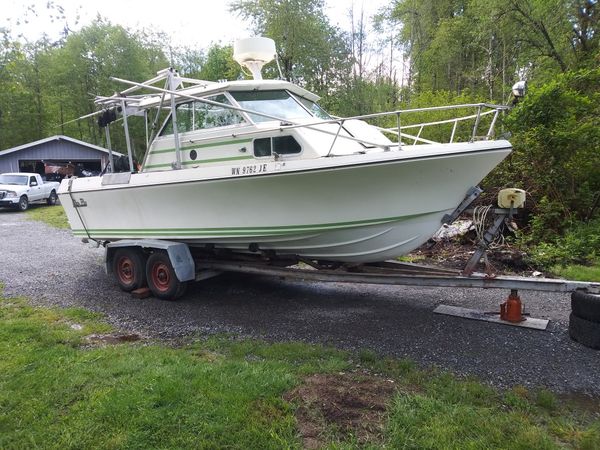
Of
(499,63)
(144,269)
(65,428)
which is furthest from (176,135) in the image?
(499,63)

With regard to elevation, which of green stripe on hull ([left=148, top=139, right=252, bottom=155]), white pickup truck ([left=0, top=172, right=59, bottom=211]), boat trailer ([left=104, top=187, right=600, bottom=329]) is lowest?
boat trailer ([left=104, top=187, right=600, bottom=329])

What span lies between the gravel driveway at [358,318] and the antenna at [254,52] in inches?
125

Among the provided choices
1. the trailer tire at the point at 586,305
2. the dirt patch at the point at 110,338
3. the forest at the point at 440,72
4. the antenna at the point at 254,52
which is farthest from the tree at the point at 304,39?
the trailer tire at the point at 586,305

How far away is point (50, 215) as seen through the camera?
16.6m

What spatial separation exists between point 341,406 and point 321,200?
84.6 inches

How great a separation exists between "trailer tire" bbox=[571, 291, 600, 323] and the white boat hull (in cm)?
137

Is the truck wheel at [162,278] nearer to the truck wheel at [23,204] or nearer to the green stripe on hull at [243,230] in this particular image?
the green stripe on hull at [243,230]

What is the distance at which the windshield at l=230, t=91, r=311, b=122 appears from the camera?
548 centimetres

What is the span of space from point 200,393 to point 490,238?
3.07m

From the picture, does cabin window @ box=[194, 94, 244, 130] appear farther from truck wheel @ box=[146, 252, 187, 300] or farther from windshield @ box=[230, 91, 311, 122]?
truck wheel @ box=[146, 252, 187, 300]

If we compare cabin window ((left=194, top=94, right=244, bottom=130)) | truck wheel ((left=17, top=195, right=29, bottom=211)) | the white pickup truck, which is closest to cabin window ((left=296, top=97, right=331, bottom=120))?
cabin window ((left=194, top=94, right=244, bottom=130))

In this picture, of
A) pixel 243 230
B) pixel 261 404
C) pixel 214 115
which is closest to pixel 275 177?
pixel 243 230

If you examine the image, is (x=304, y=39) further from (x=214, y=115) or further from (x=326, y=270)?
(x=326, y=270)

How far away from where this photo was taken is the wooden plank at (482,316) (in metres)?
4.52
